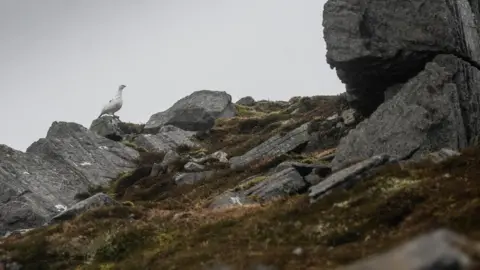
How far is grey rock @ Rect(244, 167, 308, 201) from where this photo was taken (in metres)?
30.6

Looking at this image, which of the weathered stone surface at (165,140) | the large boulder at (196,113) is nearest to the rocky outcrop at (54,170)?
the weathered stone surface at (165,140)

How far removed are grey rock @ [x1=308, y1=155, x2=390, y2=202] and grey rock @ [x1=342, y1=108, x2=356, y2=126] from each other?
22.3m

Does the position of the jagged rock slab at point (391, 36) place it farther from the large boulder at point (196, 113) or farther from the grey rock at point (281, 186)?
the large boulder at point (196, 113)

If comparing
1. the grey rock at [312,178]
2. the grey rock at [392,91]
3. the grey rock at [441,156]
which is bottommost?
the grey rock at [312,178]

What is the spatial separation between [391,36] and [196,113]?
161 ft

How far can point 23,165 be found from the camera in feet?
178

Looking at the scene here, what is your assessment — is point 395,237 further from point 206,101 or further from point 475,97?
point 206,101

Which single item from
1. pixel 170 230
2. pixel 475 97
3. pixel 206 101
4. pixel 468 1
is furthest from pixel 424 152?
pixel 206 101

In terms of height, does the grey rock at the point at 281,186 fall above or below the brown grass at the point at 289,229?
above

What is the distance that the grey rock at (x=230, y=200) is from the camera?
103 feet

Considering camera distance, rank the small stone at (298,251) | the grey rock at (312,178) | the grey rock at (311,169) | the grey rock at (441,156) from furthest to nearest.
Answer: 1. the grey rock at (311,169)
2. the grey rock at (312,178)
3. the grey rock at (441,156)
4. the small stone at (298,251)

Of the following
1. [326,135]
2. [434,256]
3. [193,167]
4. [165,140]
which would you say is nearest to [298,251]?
[434,256]

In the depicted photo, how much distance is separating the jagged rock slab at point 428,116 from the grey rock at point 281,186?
2194mm

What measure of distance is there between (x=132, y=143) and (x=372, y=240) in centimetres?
5107
